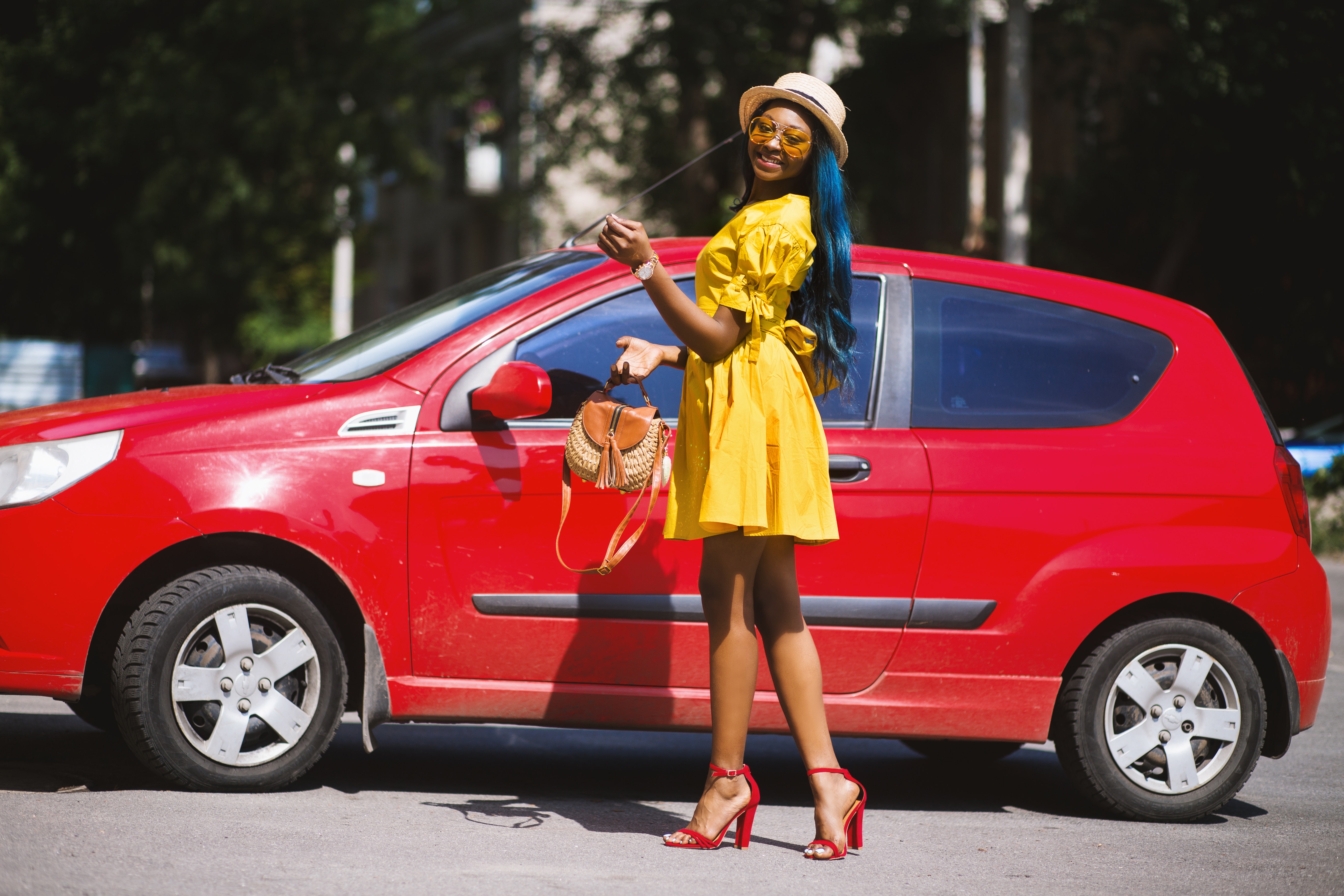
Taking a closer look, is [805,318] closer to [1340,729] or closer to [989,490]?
[989,490]

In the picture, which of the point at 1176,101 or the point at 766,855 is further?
the point at 1176,101

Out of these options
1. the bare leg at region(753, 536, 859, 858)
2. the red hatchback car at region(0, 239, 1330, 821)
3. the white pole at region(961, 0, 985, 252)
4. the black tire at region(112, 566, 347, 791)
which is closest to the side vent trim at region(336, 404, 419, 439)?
the red hatchback car at region(0, 239, 1330, 821)

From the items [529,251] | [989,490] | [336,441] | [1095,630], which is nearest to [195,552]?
[336,441]

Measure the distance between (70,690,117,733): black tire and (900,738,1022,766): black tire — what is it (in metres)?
2.81

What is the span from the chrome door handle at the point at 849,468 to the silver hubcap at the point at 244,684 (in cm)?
157

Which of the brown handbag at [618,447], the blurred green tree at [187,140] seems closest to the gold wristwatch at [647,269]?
the brown handbag at [618,447]

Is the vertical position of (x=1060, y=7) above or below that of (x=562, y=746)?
above

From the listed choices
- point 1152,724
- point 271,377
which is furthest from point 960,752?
point 271,377

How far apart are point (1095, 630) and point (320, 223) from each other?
54.2 feet

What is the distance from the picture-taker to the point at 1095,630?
466 cm

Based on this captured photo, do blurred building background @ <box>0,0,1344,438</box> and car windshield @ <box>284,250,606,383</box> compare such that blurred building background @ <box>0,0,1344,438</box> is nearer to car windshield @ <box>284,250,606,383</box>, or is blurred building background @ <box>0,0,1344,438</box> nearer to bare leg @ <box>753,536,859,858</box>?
car windshield @ <box>284,250,606,383</box>

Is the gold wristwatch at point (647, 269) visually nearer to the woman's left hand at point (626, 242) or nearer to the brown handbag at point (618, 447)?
the woman's left hand at point (626, 242)

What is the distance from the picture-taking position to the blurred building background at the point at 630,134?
1623 centimetres

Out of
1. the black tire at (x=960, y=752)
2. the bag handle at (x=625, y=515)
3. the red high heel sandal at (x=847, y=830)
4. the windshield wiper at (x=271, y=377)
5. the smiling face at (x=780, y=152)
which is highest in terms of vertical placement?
the smiling face at (x=780, y=152)
